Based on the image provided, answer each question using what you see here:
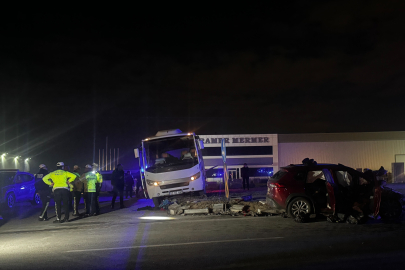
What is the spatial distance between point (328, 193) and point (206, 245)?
3896 millimetres

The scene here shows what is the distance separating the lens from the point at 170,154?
46.3 feet

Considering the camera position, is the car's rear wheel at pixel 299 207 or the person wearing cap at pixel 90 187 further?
the person wearing cap at pixel 90 187

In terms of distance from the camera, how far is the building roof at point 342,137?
118 feet

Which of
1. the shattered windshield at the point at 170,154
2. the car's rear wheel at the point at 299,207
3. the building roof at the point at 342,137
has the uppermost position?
the building roof at the point at 342,137

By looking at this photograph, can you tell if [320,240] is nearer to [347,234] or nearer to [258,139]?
[347,234]

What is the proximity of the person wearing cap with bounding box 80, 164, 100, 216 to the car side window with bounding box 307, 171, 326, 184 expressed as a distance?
7.58 m

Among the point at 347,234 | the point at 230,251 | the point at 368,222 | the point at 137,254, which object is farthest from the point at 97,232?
the point at 368,222

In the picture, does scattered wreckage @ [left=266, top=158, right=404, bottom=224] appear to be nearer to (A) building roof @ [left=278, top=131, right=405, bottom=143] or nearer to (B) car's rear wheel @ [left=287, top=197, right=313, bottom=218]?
(B) car's rear wheel @ [left=287, top=197, right=313, bottom=218]

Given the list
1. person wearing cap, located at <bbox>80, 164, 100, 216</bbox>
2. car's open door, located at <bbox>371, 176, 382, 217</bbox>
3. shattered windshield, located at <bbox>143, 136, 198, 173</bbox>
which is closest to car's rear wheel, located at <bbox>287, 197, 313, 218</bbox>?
car's open door, located at <bbox>371, 176, 382, 217</bbox>

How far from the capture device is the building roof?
35875 millimetres

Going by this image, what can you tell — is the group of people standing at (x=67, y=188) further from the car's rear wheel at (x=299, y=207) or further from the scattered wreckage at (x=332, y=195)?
the car's rear wheel at (x=299, y=207)

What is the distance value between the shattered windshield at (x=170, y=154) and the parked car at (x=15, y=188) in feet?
22.5

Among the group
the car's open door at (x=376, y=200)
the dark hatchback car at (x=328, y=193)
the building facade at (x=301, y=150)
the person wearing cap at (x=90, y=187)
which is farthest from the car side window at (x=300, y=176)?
the building facade at (x=301, y=150)

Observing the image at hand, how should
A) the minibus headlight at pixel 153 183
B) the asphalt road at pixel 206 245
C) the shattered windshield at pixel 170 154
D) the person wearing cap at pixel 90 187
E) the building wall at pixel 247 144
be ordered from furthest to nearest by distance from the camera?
the building wall at pixel 247 144
the shattered windshield at pixel 170 154
the minibus headlight at pixel 153 183
the person wearing cap at pixel 90 187
the asphalt road at pixel 206 245
